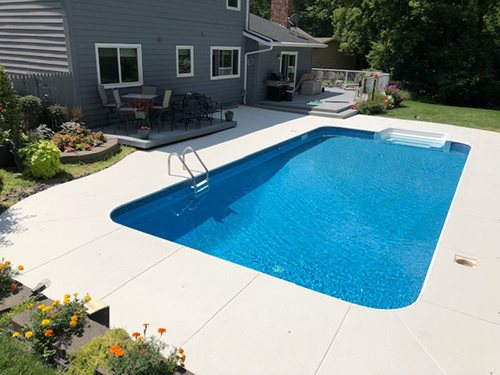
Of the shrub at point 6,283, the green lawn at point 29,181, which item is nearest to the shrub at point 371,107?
the green lawn at point 29,181

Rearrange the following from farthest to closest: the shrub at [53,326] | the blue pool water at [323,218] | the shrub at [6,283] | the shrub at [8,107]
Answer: the shrub at [8,107], the blue pool water at [323,218], the shrub at [6,283], the shrub at [53,326]

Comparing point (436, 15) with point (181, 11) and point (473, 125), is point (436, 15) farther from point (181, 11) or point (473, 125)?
point (181, 11)

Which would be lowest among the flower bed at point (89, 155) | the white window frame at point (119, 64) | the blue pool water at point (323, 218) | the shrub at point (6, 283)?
the blue pool water at point (323, 218)

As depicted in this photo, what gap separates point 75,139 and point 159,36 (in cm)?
504

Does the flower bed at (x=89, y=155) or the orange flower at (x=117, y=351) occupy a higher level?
the orange flower at (x=117, y=351)

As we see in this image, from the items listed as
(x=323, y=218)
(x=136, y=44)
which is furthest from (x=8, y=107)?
(x=323, y=218)

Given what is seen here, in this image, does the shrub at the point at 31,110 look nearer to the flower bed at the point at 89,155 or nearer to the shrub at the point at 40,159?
the flower bed at the point at 89,155

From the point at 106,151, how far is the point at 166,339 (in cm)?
630

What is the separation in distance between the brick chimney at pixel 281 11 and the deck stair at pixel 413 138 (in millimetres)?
11591

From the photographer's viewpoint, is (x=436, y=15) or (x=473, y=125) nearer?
(x=473, y=125)

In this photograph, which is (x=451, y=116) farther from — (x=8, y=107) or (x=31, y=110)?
(x=8, y=107)

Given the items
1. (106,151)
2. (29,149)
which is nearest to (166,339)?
(29,149)

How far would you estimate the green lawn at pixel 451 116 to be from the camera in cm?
1526

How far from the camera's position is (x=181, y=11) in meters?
12.9
